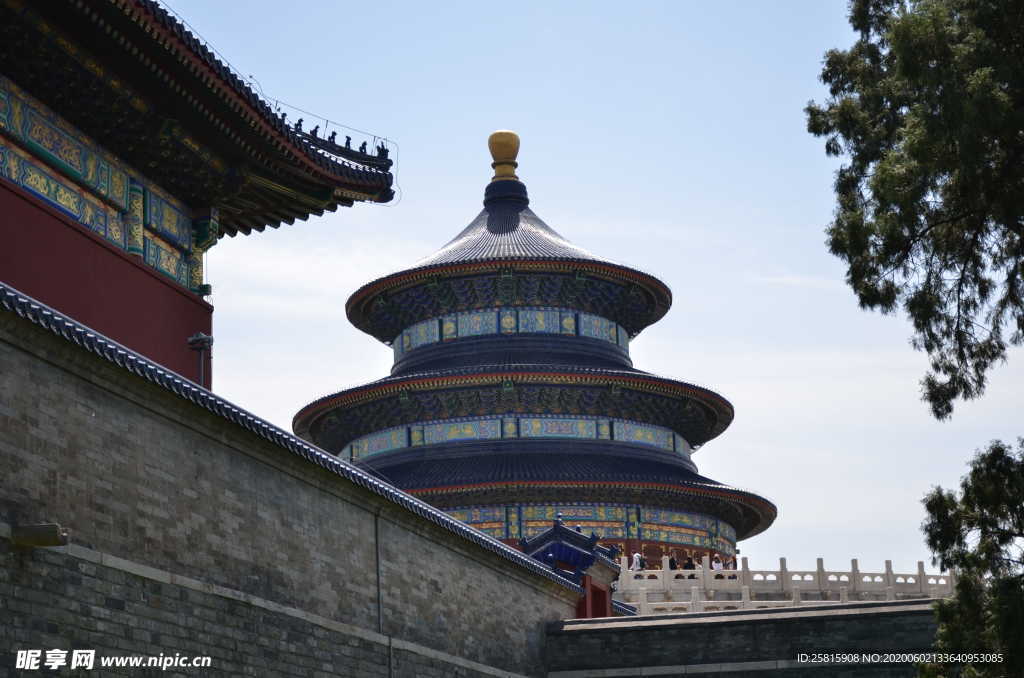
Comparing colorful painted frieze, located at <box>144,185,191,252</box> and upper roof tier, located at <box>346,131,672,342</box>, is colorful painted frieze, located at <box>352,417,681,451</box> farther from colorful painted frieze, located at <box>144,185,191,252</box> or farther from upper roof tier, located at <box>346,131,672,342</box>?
colorful painted frieze, located at <box>144,185,191,252</box>

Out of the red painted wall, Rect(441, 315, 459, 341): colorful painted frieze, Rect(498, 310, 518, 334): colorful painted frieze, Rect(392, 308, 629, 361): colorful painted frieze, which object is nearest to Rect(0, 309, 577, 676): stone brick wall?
the red painted wall

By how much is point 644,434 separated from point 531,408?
9.89ft

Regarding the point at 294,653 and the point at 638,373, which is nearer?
the point at 294,653

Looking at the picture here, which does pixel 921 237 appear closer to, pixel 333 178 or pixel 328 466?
pixel 328 466

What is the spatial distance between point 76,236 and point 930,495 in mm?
10062

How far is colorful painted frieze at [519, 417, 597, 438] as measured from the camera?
39.1 m

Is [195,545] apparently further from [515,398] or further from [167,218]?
[515,398]

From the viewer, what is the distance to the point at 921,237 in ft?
53.8

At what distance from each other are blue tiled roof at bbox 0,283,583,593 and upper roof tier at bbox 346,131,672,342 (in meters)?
18.7

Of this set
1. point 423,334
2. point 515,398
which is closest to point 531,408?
point 515,398

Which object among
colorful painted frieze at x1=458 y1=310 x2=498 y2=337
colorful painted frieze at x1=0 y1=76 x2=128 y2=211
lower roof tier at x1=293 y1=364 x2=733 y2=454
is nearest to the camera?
colorful painted frieze at x1=0 y1=76 x2=128 y2=211

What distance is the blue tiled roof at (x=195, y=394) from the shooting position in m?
13.3

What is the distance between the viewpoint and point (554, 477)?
37031 mm

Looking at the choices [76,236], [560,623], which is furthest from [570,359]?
[76,236]
